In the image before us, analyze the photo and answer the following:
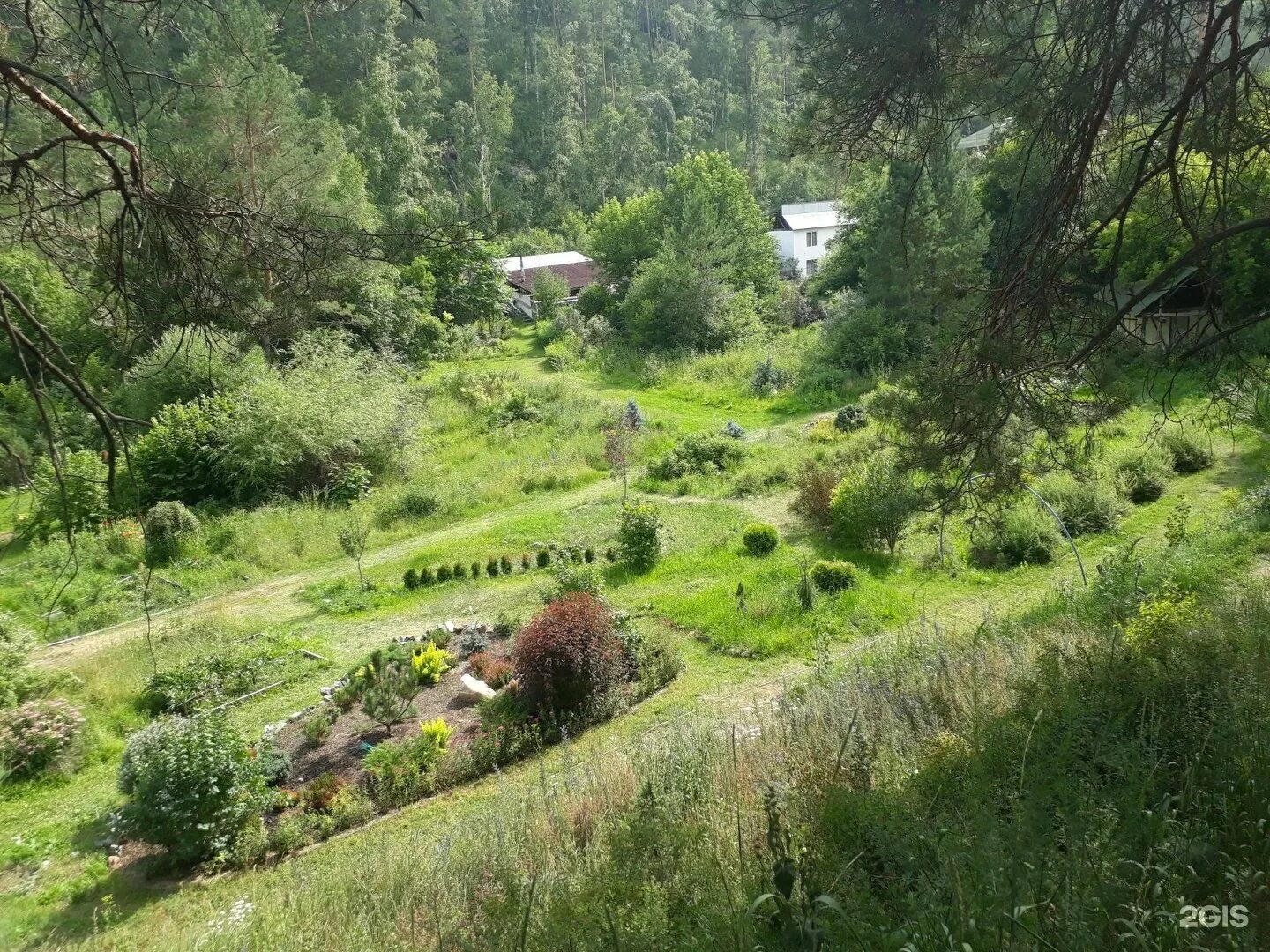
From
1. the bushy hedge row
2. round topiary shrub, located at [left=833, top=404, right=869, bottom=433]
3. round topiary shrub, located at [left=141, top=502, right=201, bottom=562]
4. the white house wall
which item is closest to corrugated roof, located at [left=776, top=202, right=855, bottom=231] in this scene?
the white house wall

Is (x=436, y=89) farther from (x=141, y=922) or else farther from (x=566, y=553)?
(x=141, y=922)

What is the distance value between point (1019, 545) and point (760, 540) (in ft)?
11.5

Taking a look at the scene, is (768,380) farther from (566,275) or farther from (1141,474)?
(566,275)

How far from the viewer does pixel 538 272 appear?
→ 40.1 metres

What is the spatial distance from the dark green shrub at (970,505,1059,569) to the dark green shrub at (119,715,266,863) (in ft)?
29.6

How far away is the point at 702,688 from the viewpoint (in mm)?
8398

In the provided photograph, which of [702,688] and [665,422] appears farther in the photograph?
[665,422]

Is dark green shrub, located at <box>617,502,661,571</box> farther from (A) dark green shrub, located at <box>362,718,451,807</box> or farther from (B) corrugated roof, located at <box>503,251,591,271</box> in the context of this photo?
(B) corrugated roof, located at <box>503,251,591,271</box>

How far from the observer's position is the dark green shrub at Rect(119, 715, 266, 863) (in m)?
6.03

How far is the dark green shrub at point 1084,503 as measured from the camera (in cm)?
1193

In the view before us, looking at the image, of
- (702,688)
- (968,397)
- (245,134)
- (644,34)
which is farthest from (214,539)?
(644,34)

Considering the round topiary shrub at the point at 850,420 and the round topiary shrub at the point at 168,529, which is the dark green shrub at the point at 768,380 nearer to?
the round topiary shrub at the point at 850,420

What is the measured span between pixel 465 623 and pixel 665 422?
11.4 metres

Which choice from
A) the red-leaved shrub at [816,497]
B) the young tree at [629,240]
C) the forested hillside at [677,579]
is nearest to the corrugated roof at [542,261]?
the young tree at [629,240]
